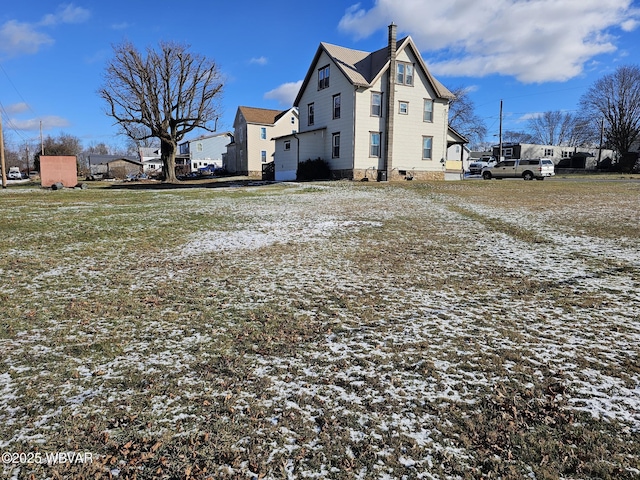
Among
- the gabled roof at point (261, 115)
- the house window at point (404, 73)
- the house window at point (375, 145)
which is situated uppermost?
the gabled roof at point (261, 115)

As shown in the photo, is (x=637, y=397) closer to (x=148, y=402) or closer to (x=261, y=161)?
(x=148, y=402)

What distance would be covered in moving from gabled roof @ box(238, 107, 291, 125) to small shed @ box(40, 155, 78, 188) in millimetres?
24348

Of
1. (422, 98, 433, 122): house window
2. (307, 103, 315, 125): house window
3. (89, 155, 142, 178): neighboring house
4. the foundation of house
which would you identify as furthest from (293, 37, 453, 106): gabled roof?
(89, 155, 142, 178): neighboring house

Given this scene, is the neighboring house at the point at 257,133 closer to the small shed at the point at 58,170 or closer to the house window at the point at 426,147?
the small shed at the point at 58,170

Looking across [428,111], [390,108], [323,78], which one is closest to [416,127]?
[428,111]

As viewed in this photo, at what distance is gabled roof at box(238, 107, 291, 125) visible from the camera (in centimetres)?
5006

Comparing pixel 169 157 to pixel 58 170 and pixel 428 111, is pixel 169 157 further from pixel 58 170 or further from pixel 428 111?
pixel 428 111

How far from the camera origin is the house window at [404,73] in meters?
28.5

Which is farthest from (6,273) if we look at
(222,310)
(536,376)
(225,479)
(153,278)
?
(536,376)

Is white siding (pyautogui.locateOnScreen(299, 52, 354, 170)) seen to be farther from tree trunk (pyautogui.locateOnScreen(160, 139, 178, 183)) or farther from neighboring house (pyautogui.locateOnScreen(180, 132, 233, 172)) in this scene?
neighboring house (pyautogui.locateOnScreen(180, 132, 233, 172))

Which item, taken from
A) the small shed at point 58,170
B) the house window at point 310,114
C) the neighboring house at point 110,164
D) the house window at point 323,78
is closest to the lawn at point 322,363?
the small shed at point 58,170

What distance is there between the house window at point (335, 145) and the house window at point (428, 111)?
22.8 feet

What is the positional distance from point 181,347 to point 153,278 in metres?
2.57

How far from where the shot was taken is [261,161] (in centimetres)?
5062
